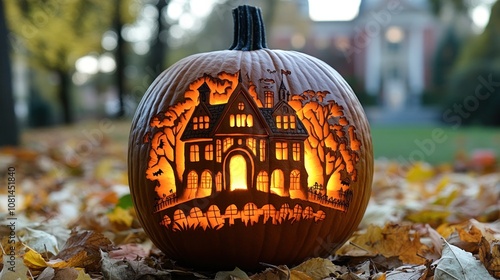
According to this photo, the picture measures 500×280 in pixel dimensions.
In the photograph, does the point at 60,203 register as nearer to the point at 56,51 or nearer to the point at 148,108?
the point at 148,108

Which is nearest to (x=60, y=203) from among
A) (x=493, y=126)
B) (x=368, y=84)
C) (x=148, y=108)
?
(x=148, y=108)

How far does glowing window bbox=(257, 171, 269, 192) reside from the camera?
5.94ft

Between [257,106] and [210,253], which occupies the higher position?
[257,106]

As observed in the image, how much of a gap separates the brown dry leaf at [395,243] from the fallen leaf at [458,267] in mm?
339

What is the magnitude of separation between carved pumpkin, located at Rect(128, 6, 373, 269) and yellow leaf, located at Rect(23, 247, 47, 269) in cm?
37

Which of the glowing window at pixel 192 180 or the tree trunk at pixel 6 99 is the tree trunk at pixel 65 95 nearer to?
the tree trunk at pixel 6 99

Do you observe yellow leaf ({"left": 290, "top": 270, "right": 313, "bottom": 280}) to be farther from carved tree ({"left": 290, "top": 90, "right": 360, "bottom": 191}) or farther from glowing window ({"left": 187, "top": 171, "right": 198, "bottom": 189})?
glowing window ({"left": 187, "top": 171, "right": 198, "bottom": 189})

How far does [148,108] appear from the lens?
2.01 metres

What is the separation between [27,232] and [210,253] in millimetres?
882

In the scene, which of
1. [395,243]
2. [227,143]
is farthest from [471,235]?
[227,143]

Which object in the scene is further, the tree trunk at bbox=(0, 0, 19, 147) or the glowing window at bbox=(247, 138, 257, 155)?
the tree trunk at bbox=(0, 0, 19, 147)

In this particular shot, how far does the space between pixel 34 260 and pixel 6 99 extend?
16.1 ft

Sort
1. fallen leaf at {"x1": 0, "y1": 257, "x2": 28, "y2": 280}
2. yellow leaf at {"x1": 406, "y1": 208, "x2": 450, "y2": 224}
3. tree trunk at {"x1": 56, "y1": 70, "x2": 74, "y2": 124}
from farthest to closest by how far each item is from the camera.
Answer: tree trunk at {"x1": 56, "y1": 70, "x2": 74, "y2": 124}, yellow leaf at {"x1": 406, "y1": 208, "x2": 450, "y2": 224}, fallen leaf at {"x1": 0, "y1": 257, "x2": 28, "y2": 280}

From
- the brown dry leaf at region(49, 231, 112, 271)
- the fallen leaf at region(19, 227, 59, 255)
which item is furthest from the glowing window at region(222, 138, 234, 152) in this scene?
the fallen leaf at region(19, 227, 59, 255)
